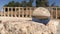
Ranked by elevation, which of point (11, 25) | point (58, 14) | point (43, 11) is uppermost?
A: point (43, 11)

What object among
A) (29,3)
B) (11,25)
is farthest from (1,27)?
(29,3)

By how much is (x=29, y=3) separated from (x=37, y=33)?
10893mm

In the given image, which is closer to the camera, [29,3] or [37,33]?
[37,33]

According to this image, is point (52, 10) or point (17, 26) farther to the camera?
point (52, 10)

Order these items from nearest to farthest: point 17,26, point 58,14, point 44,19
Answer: point 17,26
point 44,19
point 58,14

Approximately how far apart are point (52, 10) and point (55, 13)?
0.24 m

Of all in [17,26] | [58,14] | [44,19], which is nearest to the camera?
[17,26]

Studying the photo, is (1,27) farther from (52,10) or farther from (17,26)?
(52,10)

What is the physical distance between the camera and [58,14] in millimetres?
9258

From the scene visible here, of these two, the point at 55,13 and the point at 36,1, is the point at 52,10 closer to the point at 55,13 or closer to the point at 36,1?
the point at 55,13

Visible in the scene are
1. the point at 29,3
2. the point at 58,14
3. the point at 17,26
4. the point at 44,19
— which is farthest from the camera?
the point at 29,3

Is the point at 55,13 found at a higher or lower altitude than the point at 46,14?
lower

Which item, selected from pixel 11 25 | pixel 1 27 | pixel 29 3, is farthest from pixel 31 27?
pixel 29 3

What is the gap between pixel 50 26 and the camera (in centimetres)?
290
